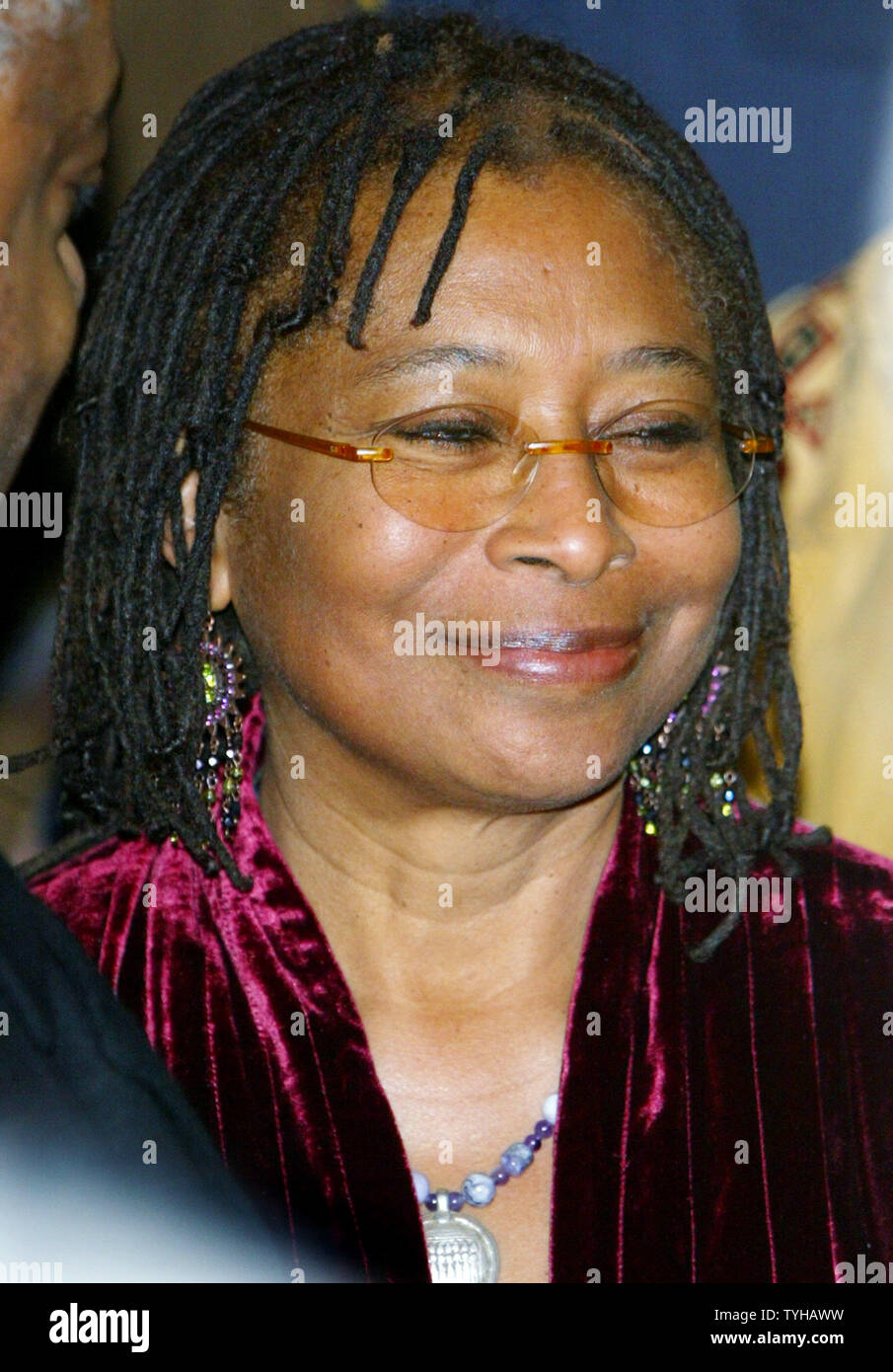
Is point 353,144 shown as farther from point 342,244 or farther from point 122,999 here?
point 122,999

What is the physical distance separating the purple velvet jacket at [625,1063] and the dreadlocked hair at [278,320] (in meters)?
0.06

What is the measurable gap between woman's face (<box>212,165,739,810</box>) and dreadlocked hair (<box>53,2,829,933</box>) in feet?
0.10

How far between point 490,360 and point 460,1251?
782mm

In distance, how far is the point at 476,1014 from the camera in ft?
5.52

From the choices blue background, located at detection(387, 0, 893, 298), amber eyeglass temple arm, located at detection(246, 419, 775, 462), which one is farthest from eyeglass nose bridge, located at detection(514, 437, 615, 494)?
blue background, located at detection(387, 0, 893, 298)

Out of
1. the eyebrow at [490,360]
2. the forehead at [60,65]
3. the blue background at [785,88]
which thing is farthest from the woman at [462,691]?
the blue background at [785,88]

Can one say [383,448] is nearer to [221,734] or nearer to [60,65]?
[221,734]

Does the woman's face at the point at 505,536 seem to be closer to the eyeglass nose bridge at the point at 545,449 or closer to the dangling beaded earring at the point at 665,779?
the eyeglass nose bridge at the point at 545,449

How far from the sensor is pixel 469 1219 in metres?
1.56

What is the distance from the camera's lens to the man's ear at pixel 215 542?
5.46 ft

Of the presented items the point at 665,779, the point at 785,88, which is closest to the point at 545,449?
the point at 665,779

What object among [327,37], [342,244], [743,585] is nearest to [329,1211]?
[743,585]

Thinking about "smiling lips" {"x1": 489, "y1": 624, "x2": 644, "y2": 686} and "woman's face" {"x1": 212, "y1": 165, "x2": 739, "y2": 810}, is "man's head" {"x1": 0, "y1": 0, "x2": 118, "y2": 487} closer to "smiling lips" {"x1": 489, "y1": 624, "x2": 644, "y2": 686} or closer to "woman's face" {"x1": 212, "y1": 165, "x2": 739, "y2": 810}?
"woman's face" {"x1": 212, "y1": 165, "x2": 739, "y2": 810}

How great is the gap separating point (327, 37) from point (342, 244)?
0.34 metres
